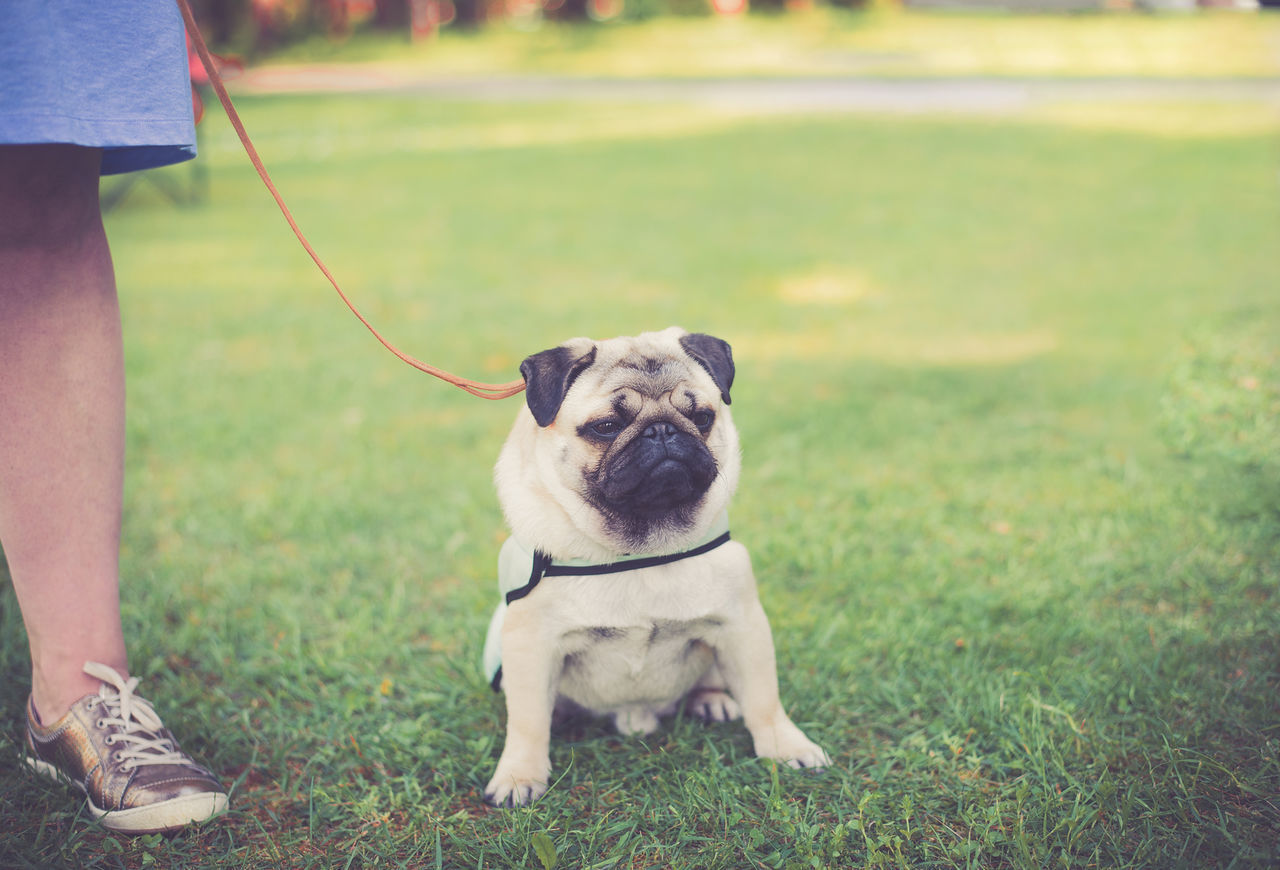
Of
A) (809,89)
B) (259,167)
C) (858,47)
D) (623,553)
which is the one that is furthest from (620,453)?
(858,47)

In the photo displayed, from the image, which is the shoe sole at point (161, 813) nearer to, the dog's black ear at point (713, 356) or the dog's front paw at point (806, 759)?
the dog's front paw at point (806, 759)

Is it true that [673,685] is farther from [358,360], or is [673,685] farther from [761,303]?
[761,303]

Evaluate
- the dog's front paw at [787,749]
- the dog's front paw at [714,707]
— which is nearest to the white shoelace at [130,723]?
the dog's front paw at [714,707]

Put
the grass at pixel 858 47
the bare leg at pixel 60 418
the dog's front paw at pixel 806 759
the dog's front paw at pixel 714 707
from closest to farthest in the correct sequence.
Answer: the bare leg at pixel 60 418, the dog's front paw at pixel 806 759, the dog's front paw at pixel 714 707, the grass at pixel 858 47

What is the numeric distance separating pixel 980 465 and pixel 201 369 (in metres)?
4.32

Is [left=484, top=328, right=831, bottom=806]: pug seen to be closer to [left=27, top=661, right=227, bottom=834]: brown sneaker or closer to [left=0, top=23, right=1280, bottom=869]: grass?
[left=0, top=23, right=1280, bottom=869]: grass

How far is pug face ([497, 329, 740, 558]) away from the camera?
2.10 m

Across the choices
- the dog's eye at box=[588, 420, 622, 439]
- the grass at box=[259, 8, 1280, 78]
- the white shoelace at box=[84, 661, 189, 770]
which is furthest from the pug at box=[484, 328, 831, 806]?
the grass at box=[259, 8, 1280, 78]

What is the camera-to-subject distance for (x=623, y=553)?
2172 millimetres

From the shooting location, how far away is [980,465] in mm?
4148

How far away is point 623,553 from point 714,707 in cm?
63

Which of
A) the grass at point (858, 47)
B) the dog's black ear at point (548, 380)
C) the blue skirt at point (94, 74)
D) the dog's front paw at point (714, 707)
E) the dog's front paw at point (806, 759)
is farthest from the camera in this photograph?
the grass at point (858, 47)

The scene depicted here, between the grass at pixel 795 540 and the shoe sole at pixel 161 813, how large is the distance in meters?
0.04

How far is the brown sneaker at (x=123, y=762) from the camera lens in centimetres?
209
